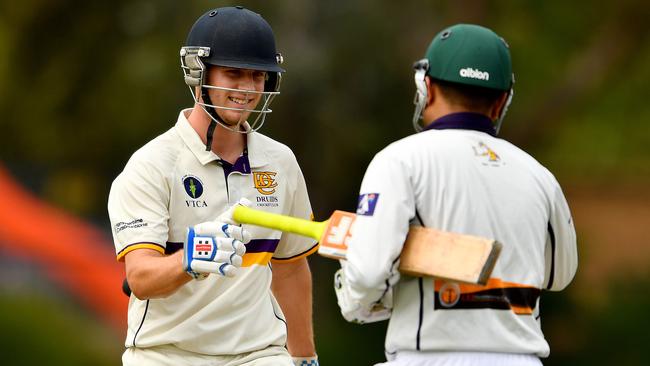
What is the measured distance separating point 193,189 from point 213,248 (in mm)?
630

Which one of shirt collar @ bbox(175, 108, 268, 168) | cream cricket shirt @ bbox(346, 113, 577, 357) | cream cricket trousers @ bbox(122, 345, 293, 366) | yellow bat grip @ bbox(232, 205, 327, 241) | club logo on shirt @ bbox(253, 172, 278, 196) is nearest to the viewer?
cream cricket shirt @ bbox(346, 113, 577, 357)

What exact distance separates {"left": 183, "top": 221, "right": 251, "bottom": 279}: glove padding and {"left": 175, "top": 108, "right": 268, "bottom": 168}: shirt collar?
2.13 feet

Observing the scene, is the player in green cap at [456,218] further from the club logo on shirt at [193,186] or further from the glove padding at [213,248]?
the club logo on shirt at [193,186]

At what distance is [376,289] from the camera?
14.0 ft

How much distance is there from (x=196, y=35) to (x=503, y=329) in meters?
1.90

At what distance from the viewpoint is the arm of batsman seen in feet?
15.3

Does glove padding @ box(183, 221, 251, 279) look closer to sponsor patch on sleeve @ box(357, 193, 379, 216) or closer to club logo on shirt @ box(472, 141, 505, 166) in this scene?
sponsor patch on sleeve @ box(357, 193, 379, 216)

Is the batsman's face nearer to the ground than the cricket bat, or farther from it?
farther from it

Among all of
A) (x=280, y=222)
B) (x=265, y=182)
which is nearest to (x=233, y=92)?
(x=265, y=182)

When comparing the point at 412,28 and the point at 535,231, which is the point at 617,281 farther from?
the point at 535,231

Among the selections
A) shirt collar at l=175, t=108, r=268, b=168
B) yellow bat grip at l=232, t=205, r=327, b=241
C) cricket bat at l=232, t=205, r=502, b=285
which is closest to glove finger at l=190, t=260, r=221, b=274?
yellow bat grip at l=232, t=205, r=327, b=241

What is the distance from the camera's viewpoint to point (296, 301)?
5.78m

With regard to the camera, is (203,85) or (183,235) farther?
(203,85)

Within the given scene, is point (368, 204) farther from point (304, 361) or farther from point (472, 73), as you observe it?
point (304, 361)
